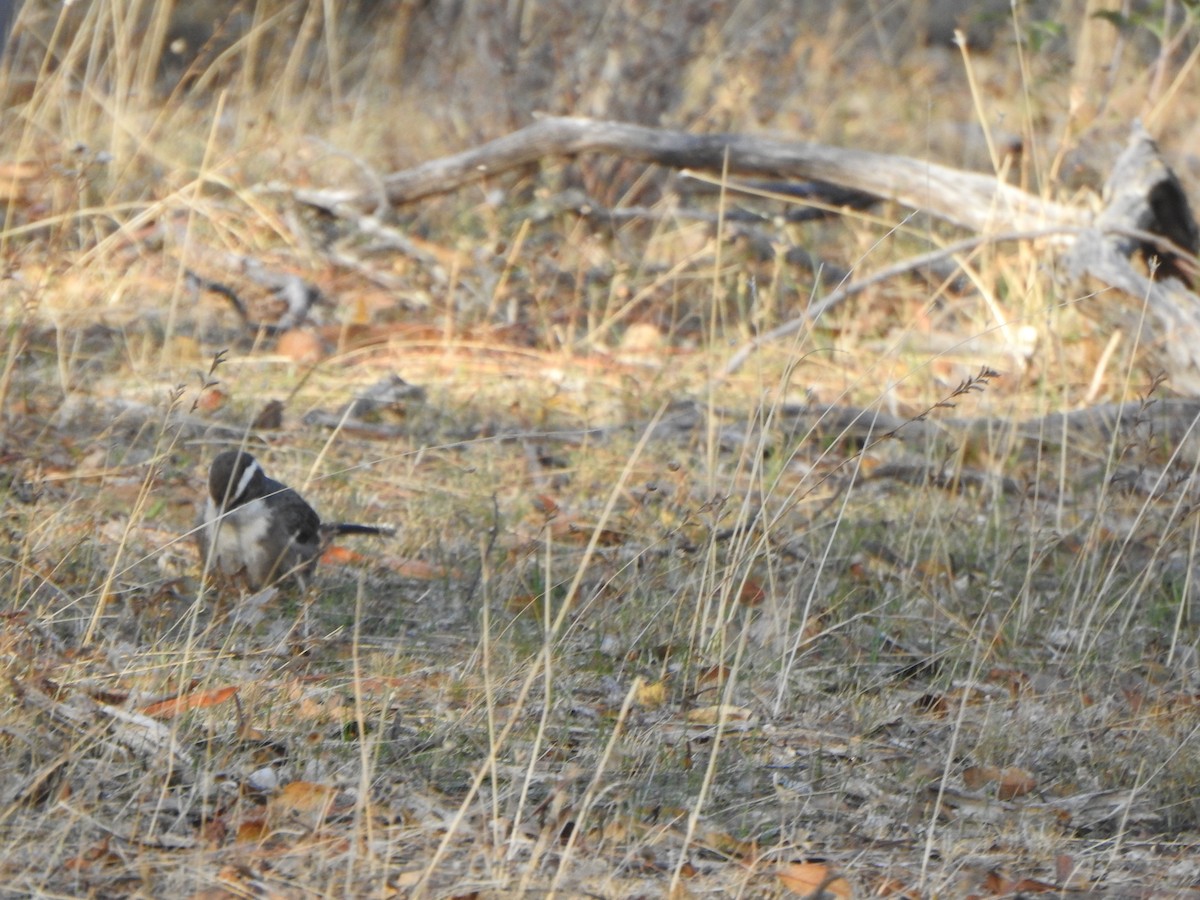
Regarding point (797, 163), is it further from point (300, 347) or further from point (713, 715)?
point (713, 715)

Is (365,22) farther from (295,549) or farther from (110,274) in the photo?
(295,549)

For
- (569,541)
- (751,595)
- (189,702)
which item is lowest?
(569,541)

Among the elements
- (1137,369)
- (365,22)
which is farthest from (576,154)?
(365,22)

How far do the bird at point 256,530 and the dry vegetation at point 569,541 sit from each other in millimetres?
121

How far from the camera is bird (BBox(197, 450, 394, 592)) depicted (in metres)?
3.63

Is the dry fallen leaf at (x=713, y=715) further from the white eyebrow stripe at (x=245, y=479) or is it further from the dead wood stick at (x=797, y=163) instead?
the dead wood stick at (x=797, y=163)

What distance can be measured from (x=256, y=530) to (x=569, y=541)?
0.99 m

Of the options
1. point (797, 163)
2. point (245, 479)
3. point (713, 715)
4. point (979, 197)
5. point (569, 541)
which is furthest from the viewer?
point (797, 163)

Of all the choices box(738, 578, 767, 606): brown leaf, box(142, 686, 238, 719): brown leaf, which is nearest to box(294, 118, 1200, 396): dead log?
box(738, 578, 767, 606): brown leaf

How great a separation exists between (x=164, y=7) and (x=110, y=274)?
4.46 ft

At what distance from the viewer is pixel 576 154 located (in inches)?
254

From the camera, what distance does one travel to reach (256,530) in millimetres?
3641

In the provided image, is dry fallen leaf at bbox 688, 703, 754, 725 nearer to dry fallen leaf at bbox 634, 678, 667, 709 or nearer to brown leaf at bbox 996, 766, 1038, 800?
dry fallen leaf at bbox 634, 678, 667, 709

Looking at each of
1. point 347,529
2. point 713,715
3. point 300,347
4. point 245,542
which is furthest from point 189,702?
point 300,347
